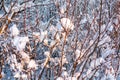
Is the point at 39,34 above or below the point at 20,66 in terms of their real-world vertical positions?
above

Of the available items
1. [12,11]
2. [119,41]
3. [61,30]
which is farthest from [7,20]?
[119,41]

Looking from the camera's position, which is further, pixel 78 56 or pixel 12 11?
pixel 78 56

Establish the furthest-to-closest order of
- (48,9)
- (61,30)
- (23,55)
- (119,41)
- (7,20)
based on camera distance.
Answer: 1. (48,9)
2. (119,41)
3. (61,30)
4. (23,55)
5. (7,20)

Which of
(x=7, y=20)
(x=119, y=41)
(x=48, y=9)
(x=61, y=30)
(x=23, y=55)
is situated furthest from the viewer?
(x=48, y=9)

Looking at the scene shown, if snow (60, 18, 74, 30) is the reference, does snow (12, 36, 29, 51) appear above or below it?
below

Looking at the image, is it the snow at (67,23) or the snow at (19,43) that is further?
the snow at (67,23)

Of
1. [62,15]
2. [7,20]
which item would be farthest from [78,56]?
[7,20]

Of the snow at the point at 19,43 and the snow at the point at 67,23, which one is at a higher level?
the snow at the point at 67,23

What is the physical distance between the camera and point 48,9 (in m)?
7.21

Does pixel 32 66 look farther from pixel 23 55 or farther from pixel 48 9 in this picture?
pixel 48 9

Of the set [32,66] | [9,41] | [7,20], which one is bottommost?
[32,66]

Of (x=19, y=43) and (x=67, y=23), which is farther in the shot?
(x=67, y=23)

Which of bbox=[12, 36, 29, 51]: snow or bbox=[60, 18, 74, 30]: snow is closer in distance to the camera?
bbox=[12, 36, 29, 51]: snow

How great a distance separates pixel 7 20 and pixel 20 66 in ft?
1.34
